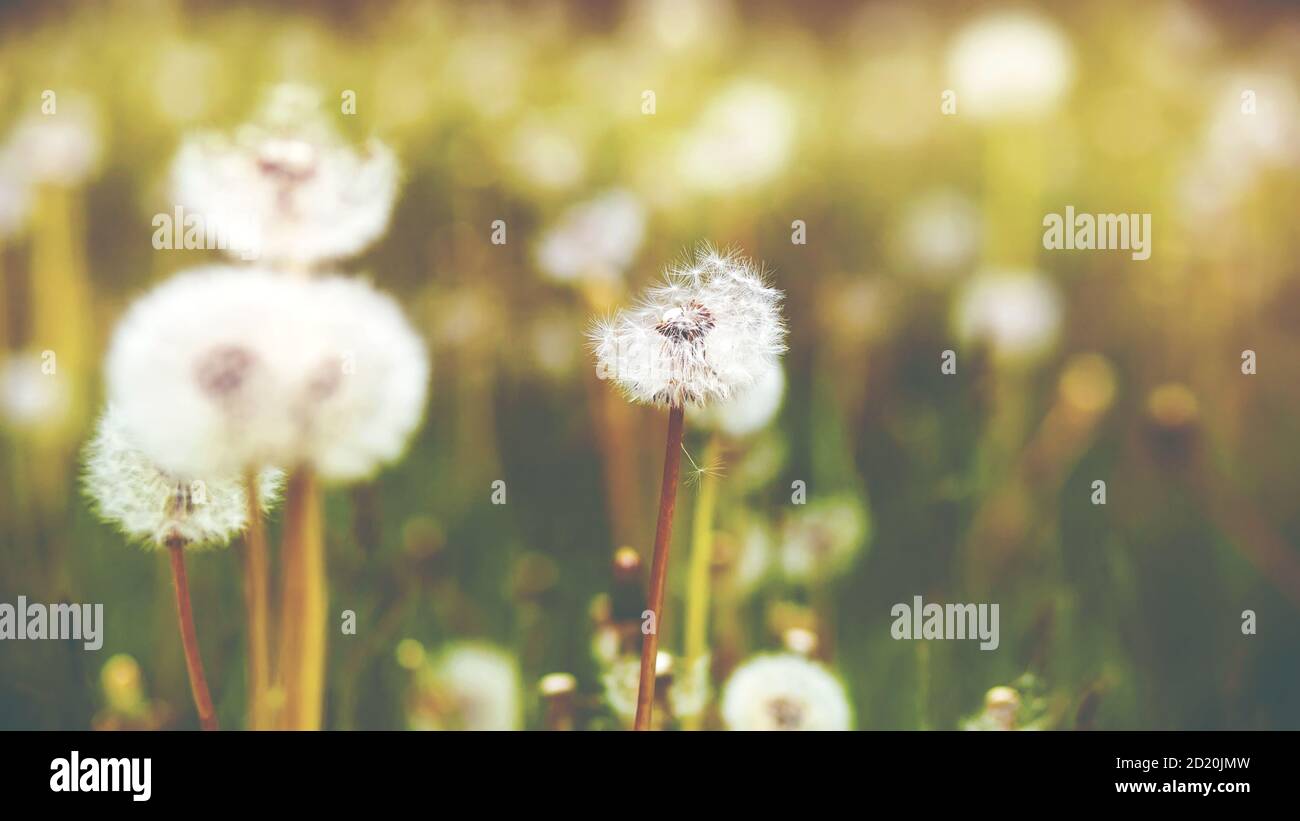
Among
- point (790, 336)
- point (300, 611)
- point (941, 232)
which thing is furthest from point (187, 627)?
point (941, 232)

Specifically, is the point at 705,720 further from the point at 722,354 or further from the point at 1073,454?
the point at 1073,454

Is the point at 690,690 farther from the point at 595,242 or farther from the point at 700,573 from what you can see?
the point at 595,242

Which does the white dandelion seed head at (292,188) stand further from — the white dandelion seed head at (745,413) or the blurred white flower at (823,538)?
the blurred white flower at (823,538)

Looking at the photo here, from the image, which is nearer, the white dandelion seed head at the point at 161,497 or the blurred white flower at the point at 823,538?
the white dandelion seed head at the point at 161,497

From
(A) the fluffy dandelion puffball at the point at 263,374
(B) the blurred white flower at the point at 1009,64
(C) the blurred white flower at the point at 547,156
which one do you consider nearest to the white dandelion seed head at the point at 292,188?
(A) the fluffy dandelion puffball at the point at 263,374

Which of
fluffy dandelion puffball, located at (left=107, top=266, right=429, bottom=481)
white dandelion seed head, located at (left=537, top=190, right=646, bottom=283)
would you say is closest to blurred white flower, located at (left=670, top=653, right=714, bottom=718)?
fluffy dandelion puffball, located at (left=107, top=266, right=429, bottom=481)

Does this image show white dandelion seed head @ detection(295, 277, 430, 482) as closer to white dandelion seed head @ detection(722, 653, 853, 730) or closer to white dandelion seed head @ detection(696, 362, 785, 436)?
white dandelion seed head @ detection(696, 362, 785, 436)

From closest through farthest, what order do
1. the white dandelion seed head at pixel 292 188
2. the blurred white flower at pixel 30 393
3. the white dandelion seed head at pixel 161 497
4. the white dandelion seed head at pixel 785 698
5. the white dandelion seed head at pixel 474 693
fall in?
the white dandelion seed head at pixel 161 497
the white dandelion seed head at pixel 292 188
the white dandelion seed head at pixel 785 698
the white dandelion seed head at pixel 474 693
the blurred white flower at pixel 30 393
